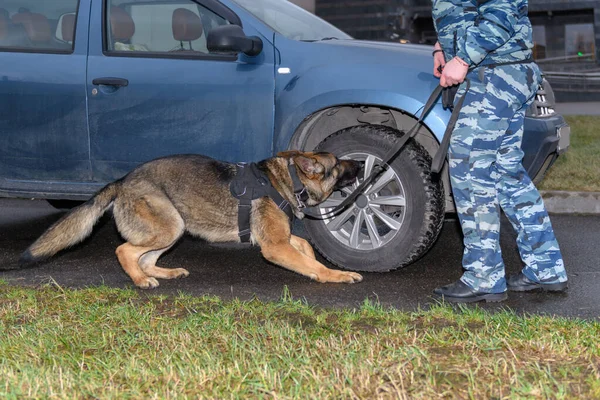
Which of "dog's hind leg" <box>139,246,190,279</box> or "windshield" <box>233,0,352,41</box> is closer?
"dog's hind leg" <box>139,246,190,279</box>

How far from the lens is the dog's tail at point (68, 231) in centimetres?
505

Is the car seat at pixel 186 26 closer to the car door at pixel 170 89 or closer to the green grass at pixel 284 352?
the car door at pixel 170 89

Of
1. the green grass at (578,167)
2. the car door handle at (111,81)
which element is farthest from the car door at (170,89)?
the green grass at (578,167)

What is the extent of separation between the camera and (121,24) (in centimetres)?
593

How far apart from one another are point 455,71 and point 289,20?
6.11 feet

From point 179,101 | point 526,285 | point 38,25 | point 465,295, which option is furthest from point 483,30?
point 38,25

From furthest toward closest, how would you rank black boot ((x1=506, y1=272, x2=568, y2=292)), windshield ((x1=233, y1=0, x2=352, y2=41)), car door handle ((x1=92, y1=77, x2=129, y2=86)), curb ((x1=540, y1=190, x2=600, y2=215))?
curb ((x1=540, y1=190, x2=600, y2=215)) < windshield ((x1=233, y1=0, x2=352, y2=41)) < car door handle ((x1=92, y1=77, x2=129, y2=86)) < black boot ((x1=506, y1=272, x2=568, y2=292))

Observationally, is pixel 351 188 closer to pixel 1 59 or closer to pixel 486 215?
pixel 486 215

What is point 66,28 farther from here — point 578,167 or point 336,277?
point 578,167

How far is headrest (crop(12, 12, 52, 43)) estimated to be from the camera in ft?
19.9

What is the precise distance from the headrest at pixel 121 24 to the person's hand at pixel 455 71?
2315mm

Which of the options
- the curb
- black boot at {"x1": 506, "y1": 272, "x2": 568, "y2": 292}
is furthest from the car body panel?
the curb

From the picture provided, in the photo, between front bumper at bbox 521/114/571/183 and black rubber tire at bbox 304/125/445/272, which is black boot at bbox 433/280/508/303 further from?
front bumper at bbox 521/114/571/183

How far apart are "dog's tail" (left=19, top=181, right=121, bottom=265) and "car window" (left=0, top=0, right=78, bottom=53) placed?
1267 millimetres
